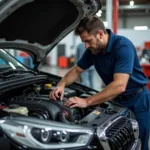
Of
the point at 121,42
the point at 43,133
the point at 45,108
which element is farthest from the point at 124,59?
the point at 43,133

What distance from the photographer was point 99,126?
1.60m

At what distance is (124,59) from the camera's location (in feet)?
6.59

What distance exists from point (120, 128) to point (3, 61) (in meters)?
1.45

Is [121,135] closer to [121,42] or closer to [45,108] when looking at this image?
[45,108]

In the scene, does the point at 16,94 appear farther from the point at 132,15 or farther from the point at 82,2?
the point at 132,15

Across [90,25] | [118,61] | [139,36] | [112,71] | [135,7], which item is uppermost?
[135,7]

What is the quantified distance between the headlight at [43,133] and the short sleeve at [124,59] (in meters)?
0.67

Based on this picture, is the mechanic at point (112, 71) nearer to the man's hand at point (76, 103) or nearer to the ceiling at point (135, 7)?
the man's hand at point (76, 103)

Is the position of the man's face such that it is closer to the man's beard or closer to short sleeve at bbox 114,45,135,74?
the man's beard

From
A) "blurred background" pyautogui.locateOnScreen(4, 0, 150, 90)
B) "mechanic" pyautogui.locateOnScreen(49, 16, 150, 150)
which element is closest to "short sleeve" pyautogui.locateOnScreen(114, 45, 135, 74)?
"mechanic" pyautogui.locateOnScreen(49, 16, 150, 150)

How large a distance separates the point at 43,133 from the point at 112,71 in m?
1.03

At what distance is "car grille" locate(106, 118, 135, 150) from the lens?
1.56m

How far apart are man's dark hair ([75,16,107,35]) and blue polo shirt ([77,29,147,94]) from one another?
0.62ft

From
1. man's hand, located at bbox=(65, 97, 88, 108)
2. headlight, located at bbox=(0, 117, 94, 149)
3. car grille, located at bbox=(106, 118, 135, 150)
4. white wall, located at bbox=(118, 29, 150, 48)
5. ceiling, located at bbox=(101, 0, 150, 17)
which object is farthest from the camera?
ceiling, located at bbox=(101, 0, 150, 17)
